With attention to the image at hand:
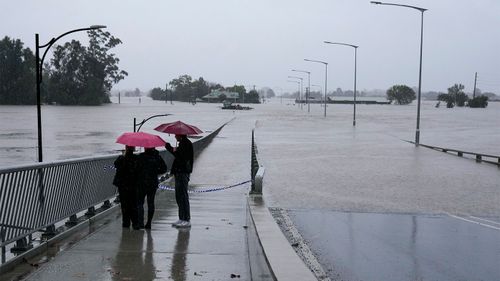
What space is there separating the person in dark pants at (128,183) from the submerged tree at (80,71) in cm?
15324

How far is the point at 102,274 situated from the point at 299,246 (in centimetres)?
440

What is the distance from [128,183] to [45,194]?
55.8 inches

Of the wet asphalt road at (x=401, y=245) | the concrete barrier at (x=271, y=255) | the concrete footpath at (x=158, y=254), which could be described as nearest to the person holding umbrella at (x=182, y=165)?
the concrete footpath at (x=158, y=254)

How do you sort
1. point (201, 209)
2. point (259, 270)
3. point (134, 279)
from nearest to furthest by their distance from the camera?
point (134, 279), point (259, 270), point (201, 209)

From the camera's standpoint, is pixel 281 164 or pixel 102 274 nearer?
pixel 102 274

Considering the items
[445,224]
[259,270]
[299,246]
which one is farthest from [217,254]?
[445,224]

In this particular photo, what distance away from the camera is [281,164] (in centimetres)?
2572

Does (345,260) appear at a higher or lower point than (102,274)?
lower

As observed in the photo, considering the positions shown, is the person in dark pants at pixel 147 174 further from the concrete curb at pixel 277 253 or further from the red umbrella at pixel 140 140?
the concrete curb at pixel 277 253

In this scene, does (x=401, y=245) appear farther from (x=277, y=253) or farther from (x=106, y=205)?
(x=106, y=205)

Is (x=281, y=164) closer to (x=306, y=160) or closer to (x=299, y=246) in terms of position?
(x=306, y=160)

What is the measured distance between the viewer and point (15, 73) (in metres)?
143

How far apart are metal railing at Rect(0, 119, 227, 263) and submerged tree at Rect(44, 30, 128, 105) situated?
500 feet

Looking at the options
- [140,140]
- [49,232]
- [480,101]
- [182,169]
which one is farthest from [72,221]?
[480,101]
